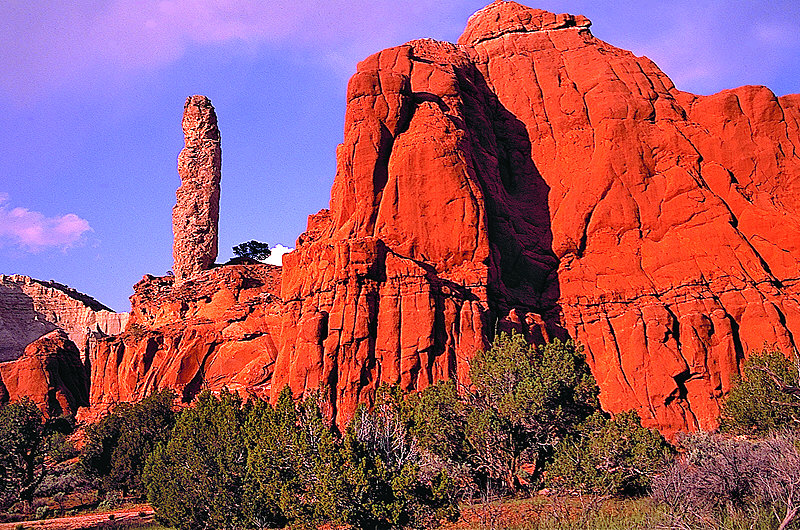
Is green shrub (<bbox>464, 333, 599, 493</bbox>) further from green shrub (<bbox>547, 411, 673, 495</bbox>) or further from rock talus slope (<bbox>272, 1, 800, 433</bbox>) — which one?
rock talus slope (<bbox>272, 1, 800, 433</bbox>)

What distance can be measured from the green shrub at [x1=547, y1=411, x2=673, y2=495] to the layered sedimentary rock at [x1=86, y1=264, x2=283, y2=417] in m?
24.2

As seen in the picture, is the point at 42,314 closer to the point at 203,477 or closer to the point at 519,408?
the point at 203,477

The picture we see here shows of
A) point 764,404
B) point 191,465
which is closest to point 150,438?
point 191,465

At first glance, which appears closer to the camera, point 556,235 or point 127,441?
point 127,441

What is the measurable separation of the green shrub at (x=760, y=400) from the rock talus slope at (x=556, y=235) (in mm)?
8555

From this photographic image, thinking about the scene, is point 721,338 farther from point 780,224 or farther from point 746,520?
point 746,520

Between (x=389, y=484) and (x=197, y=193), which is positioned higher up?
(x=197, y=193)

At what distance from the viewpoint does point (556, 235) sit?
49719 mm

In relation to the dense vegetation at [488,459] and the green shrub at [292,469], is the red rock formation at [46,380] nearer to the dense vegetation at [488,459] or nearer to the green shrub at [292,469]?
the dense vegetation at [488,459]

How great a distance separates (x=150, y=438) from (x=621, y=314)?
30.8 metres

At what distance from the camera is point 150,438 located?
4200cm

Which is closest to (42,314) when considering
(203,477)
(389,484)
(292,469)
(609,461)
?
(203,477)

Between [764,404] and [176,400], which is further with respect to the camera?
[176,400]

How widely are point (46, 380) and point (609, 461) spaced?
57.6 meters
